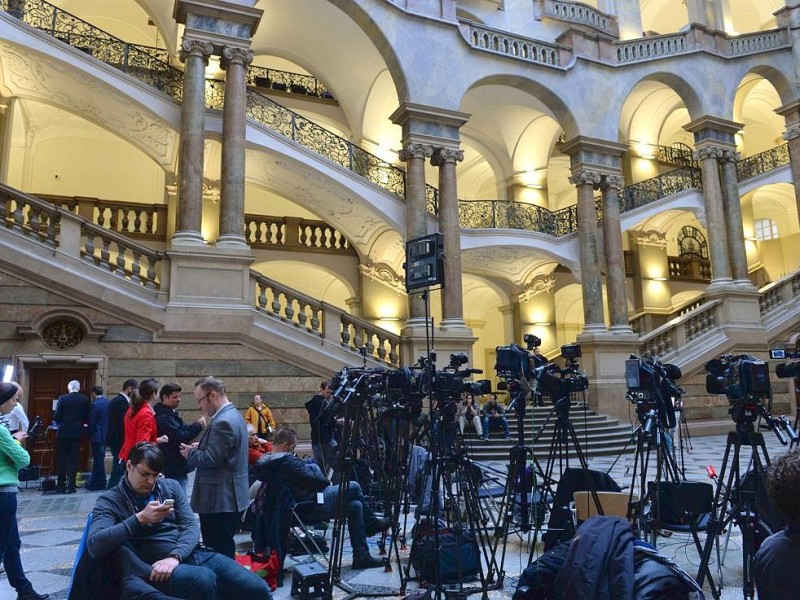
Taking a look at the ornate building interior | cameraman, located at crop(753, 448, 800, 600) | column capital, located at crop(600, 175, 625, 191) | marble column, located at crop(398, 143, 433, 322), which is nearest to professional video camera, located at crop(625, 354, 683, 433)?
cameraman, located at crop(753, 448, 800, 600)

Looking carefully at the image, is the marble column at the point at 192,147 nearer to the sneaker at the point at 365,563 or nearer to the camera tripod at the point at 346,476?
the camera tripod at the point at 346,476

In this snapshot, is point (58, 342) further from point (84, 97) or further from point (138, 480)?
point (138, 480)

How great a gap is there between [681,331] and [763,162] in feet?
26.4

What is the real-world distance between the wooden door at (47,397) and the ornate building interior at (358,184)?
0.07 m

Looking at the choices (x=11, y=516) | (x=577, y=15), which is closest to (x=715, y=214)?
(x=577, y=15)

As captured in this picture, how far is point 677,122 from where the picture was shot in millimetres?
21375

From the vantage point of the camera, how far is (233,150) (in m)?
10.3

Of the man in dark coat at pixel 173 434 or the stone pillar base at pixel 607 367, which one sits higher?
the stone pillar base at pixel 607 367

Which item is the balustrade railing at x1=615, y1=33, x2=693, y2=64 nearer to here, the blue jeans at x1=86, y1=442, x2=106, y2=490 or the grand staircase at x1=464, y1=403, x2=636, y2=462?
the grand staircase at x1=464, y1=403, x2=636, y2=462

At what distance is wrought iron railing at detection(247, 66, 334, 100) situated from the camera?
15867 mm

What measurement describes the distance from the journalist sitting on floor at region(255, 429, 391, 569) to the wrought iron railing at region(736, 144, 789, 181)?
1829cm

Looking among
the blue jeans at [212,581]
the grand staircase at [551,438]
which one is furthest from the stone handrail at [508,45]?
the blue jeans at [212,581]

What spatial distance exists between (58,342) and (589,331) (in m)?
10.3

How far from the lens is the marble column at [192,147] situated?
31.9 feet
